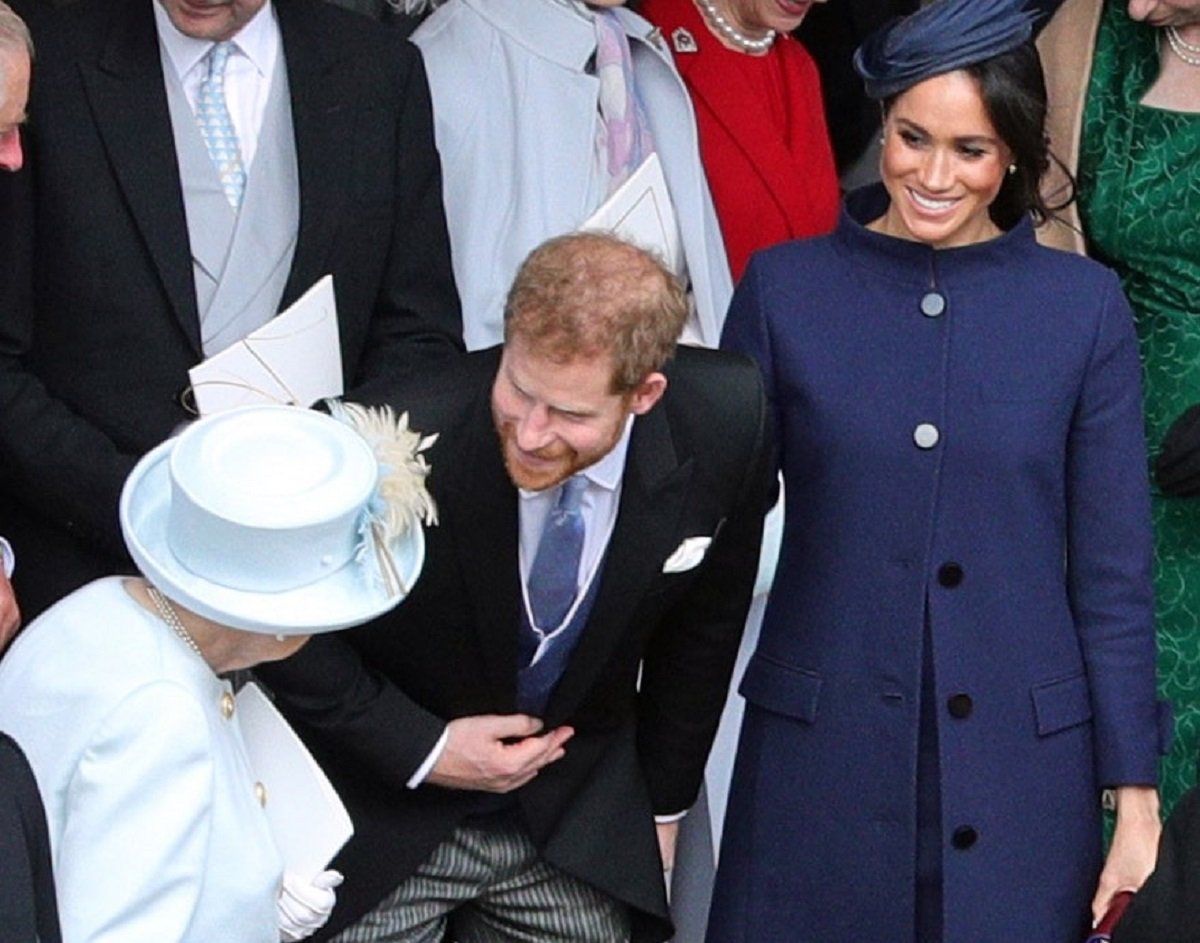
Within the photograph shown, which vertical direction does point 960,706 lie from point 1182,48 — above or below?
below

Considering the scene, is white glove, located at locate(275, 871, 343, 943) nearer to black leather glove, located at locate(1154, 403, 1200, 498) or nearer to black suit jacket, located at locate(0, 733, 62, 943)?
black suit jacket, located at locate(0, 733, 62, 943)

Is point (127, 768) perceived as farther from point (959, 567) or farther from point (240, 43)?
point (240, 43)

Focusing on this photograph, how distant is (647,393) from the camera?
393 cm

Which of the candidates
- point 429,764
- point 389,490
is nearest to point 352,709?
point 429,764

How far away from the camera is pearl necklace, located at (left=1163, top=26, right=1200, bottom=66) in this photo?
4.80 meters

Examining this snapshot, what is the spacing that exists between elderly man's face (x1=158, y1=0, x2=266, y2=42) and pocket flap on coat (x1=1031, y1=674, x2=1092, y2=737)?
141 cm

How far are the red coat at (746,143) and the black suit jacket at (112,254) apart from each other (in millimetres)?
730

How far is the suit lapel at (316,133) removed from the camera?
14.4 feet

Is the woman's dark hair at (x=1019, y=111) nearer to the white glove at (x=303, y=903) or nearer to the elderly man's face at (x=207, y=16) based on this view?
the elderly man's face at (x=207, y=16)

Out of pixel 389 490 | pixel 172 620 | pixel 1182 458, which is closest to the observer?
pixel 172 620

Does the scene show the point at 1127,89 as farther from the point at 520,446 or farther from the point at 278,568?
the point at 278,568

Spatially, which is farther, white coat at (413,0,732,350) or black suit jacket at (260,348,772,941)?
white coat at (413,0,732,350)

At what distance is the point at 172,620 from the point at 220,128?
109 centimetres

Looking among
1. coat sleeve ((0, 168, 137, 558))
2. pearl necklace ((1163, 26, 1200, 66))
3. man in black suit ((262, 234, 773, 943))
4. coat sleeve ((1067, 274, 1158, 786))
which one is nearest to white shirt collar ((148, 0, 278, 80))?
coat sleeve ((0, 168, 137, 558))
